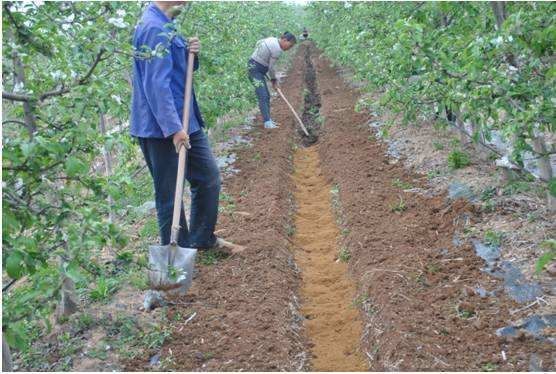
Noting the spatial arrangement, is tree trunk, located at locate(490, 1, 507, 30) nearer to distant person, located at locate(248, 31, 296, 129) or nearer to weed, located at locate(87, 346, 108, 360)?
weed, located at locate(87, 346, 108, 360)

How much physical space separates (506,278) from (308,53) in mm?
20811

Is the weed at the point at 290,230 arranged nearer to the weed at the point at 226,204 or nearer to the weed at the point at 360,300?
the weed at the point at 226,204

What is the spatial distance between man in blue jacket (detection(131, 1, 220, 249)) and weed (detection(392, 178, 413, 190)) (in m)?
2.31

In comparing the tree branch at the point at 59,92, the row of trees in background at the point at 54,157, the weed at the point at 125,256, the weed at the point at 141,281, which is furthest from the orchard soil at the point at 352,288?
the tree branch at the point at 59,92

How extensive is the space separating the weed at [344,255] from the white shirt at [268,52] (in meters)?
5.00

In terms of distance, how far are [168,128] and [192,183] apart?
2.28 ft

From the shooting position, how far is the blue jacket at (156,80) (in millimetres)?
3920

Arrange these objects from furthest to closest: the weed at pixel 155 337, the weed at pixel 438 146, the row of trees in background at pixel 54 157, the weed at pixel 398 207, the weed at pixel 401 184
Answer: the weed at pixel 438 146, the weed at pixel 401 184, the weed at pixel 398 207, the weed at pixel 155 337, the row of trees in background at pixel 54 157

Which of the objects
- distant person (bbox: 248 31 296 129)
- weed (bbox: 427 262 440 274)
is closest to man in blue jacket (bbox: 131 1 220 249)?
weed (bbox: 427 262 440 274)

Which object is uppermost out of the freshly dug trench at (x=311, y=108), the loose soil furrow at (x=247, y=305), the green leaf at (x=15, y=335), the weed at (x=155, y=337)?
the green leaf at (x=15, y=335)

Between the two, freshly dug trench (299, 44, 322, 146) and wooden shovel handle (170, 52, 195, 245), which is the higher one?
wooden shovel handle (170, 52, 195, 245)

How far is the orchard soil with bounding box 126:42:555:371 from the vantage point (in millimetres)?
3426

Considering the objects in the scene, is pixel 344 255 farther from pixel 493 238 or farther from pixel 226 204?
pixel 226 204

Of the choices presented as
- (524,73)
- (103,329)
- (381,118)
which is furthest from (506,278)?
(381,118)
